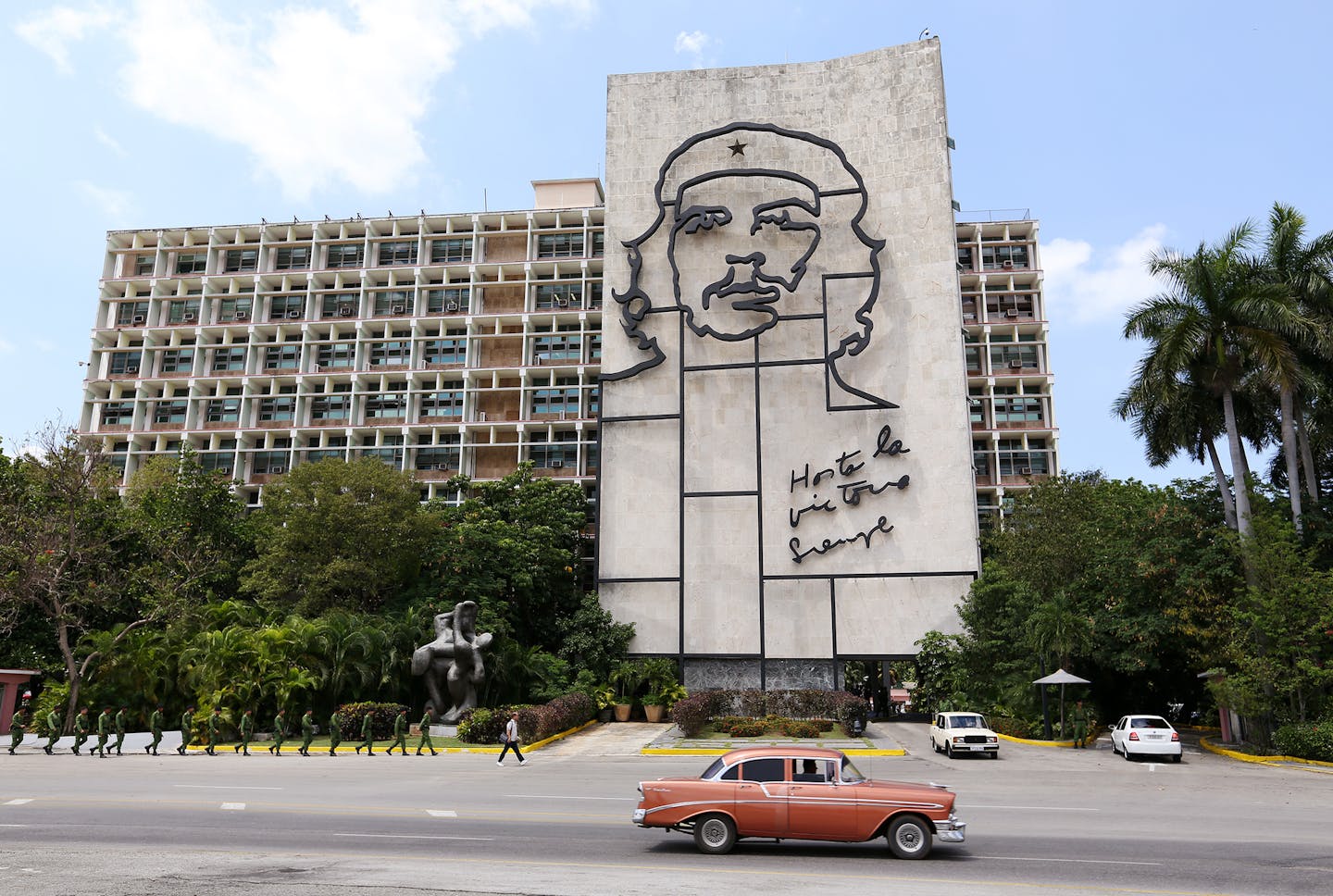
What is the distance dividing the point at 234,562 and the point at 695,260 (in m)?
27.7

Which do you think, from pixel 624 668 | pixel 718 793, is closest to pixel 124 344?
pixel 624 668

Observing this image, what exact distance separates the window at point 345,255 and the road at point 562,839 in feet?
178

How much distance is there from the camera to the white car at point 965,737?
27.7 m

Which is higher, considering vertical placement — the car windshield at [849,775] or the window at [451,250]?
the window at [451,250]

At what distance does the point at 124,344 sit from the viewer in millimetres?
73625

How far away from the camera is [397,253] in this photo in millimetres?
73312

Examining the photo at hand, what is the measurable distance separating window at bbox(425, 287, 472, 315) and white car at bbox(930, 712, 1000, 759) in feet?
168

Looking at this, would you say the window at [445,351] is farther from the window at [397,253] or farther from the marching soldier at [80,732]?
the marching soldier at [80,732]

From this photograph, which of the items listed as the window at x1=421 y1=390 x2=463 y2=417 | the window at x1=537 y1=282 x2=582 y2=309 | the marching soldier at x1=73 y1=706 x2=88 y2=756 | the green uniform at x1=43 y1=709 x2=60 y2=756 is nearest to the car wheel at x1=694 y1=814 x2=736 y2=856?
Answer: the marching soldier at x1=73 y1=706 x2=88 y2=756

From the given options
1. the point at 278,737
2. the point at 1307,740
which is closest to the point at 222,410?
the point at 278,737

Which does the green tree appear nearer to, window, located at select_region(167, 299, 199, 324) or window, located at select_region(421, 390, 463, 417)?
window, located at select_region(421, 390, 463, 417)

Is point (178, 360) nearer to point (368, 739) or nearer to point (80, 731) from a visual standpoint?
point (80, 731)

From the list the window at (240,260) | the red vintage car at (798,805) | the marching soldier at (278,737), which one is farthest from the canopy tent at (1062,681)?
the window at (240,260)
